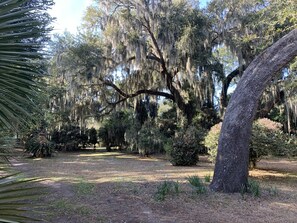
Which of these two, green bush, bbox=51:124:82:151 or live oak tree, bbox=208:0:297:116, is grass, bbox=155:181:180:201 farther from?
green bush, bbox=51:124:82:151

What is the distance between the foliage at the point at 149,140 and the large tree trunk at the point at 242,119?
8085 millimetres

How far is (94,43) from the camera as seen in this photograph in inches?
548

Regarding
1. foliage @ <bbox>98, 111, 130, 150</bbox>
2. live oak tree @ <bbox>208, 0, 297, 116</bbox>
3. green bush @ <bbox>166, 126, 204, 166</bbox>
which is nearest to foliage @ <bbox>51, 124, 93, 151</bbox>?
foliage @ <bbox>98, 111, 130, 150</bbox>

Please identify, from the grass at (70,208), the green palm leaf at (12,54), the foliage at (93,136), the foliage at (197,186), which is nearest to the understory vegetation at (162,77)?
the foliage at (93,136)

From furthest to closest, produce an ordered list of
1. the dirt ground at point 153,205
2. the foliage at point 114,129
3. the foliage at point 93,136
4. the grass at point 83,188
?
1. the foliage at point 93,136
2. the foliage at point 114,129
3. the grass at point 83,188
4. the dirt ground at point 153,205

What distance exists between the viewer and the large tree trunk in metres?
6.16

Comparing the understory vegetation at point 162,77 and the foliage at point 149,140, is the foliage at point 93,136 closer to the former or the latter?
the understory vegetation at point 162,77

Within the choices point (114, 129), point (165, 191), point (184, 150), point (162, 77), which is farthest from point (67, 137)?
point (165, 191)

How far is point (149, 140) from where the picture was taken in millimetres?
14492

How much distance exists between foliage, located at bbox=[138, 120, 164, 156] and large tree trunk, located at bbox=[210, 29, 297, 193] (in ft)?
26.5

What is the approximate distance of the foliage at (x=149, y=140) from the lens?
14422 mm

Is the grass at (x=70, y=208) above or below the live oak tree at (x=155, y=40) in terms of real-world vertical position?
below

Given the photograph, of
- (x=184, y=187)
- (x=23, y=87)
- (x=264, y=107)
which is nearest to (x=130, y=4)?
(x=264, y=107)

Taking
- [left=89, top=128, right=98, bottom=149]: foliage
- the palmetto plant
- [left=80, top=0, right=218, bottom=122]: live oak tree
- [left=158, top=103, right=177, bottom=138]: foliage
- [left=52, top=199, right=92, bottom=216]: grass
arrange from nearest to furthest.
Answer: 1. the palmetto plant
2. [left=52, top=199, right=92, bottom=216]: grass
3. [left=80, top=0, right=218, bottom=122]: live oak tree
4. [left=158, top=103, right=177, bottom=138]: foliage
5. [left=89, top=128, right=98, bottom=149]: foliage
